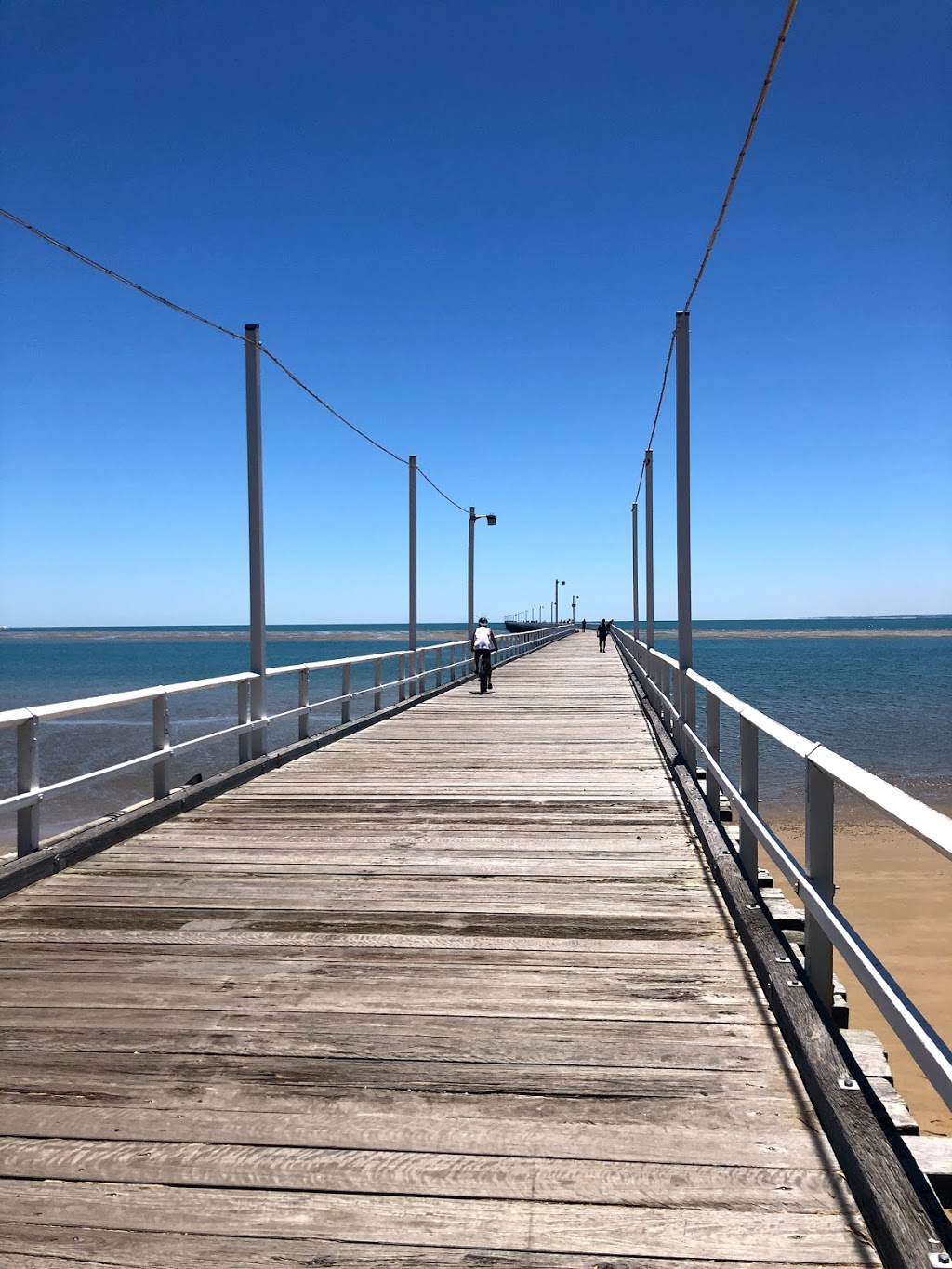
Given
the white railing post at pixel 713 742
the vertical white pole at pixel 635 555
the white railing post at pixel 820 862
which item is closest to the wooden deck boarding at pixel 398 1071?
the white railing post at pixel 820 862

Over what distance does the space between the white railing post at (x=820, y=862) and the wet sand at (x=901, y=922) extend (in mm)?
3009

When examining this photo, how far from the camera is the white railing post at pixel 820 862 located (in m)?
3.44

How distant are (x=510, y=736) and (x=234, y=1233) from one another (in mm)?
10749

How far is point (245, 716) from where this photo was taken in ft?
32.0

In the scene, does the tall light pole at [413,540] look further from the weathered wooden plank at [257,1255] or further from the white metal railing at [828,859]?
the weathered wooden plank at [257,1255]

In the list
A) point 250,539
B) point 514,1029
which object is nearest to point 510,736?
point 250,539

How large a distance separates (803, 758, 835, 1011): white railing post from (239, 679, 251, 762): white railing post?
22.3 ft

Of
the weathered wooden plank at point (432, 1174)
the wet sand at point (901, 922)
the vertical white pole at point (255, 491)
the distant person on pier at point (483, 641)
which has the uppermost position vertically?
A: the vertical white pole at point (255, 491)

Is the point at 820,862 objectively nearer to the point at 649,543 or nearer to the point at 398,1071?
the point at 398,1071

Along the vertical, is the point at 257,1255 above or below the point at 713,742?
below

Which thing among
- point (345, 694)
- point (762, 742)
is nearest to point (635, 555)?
point (762, 742)

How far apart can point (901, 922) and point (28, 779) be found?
32.8 feet

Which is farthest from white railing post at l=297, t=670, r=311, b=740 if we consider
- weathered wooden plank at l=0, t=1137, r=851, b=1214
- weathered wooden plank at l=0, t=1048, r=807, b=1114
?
weathered wooden plank at l=0, t=1137, r=851, b=1214

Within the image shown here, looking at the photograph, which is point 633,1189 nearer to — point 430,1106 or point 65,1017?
point 430,1106
